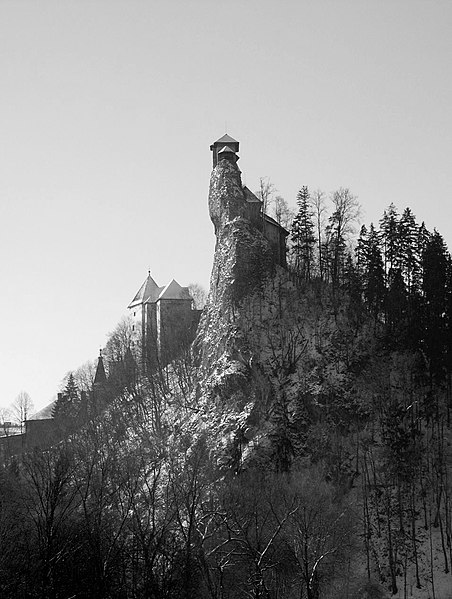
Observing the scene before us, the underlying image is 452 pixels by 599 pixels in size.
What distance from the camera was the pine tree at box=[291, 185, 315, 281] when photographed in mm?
87312

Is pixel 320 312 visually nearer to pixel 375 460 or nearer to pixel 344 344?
pixel 344 344

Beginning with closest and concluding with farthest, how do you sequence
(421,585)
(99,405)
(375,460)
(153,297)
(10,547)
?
(10,547) → (421,585) → (375,460) → (99,405) → (153,297)

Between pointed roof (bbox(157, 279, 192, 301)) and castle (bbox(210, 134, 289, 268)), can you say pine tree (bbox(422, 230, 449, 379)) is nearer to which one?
castle (bbox(210, 134, 289, 268))

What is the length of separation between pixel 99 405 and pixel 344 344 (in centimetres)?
3113

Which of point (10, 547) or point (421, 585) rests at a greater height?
point (10, 547)

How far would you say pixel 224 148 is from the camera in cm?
9081

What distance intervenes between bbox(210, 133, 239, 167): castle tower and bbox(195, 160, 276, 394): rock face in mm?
1163

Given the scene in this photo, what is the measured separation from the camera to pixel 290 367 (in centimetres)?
7744

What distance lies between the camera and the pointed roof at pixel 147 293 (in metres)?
107

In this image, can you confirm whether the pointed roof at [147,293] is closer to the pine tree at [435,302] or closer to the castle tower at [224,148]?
the castle tower at [224,148]

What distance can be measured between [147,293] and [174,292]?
6473 millimetres

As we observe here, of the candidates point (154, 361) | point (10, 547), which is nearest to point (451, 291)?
point (154, 361)

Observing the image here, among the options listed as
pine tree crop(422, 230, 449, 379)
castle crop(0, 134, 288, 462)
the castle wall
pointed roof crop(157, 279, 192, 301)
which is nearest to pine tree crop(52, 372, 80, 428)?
castle crop(0, 134, 288, 462)

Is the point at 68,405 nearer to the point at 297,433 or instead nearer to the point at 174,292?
the point at 174,292
